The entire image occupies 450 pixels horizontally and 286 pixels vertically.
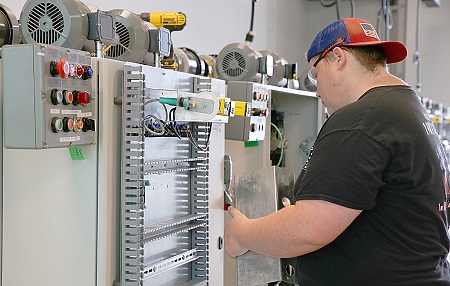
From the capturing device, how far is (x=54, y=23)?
1391 millimetres

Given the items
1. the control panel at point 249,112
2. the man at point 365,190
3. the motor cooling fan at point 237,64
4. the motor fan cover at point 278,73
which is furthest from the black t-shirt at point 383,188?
the motor fan cover at point 278,73

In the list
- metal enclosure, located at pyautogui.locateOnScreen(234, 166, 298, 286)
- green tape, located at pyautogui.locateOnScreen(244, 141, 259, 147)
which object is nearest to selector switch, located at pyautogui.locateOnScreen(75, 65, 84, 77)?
metal enclosure, located at pyautogui.locateOnScreen(234, 166, 298, 286)

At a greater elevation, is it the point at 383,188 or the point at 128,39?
the point at 128,39

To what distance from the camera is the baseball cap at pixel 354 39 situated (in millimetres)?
1410

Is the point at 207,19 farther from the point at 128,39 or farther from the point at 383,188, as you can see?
the point at 383,188

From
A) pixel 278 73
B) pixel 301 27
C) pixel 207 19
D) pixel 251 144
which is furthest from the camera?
pixel 301 27

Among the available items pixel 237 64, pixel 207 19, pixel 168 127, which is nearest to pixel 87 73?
pixel 168 127

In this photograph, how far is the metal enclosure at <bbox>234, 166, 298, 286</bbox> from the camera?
1577 mm

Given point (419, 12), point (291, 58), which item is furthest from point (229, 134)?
point (419, 12)

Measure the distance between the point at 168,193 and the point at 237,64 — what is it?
3.46ft

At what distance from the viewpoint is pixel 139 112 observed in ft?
4.45

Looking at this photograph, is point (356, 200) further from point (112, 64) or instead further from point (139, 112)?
point (112, 64)

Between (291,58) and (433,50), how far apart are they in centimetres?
157

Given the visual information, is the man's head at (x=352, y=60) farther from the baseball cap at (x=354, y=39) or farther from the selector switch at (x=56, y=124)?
the selector switch at (x=56, y=124)
